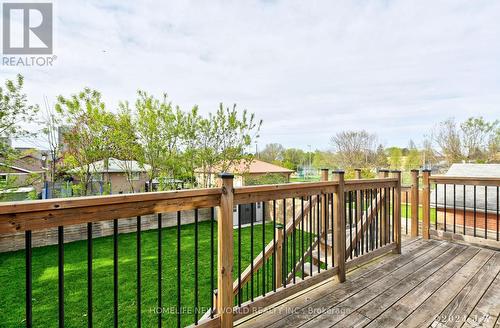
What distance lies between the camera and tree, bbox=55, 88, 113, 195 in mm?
7849

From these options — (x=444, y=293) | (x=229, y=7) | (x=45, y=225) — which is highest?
(x=229, y=7)

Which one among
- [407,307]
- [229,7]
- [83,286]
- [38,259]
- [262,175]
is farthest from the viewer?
[262,175]

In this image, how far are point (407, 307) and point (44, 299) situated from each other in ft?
19.0

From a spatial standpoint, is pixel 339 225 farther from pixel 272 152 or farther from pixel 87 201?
pixel 272 152

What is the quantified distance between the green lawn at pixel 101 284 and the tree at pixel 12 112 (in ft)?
9.66

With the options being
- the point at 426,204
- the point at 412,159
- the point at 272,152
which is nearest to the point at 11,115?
the point at 426,204

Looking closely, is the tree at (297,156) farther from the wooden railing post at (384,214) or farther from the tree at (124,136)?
the wooden railing post at (384,214)

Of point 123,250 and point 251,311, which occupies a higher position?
point 251,311

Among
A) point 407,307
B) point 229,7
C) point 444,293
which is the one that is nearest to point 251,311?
point 407,307

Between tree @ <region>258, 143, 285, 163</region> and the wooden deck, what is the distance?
22473mm

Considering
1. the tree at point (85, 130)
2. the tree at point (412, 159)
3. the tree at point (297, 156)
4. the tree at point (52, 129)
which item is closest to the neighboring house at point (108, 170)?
the tree at point (85, 130)

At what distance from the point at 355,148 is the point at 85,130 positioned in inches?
735

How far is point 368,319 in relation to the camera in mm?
1836

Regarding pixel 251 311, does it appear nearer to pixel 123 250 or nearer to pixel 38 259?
pixel 123 250
